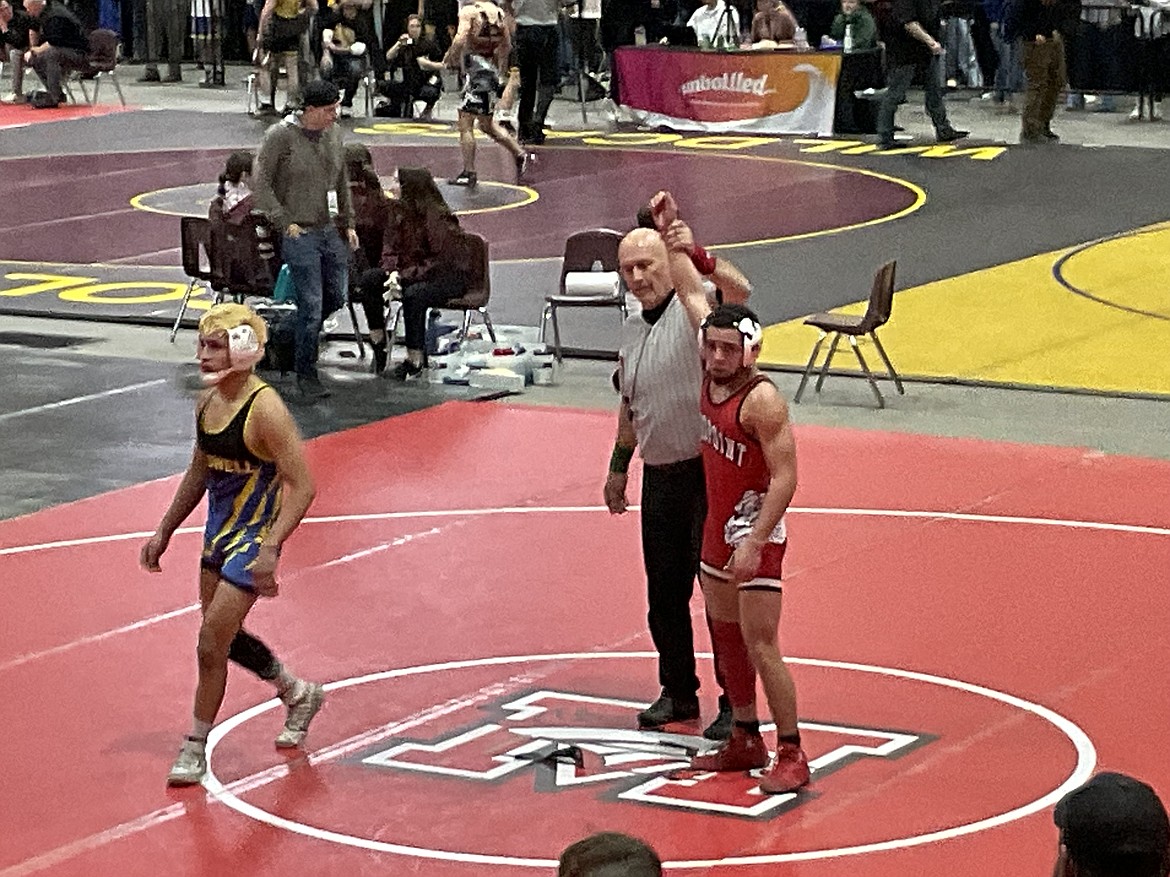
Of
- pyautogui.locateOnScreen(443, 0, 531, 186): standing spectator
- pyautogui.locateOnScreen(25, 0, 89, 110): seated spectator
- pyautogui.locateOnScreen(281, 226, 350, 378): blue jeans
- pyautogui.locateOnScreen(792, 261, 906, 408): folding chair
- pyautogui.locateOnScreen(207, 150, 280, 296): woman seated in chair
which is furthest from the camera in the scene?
pyautogui.locateOnScreen(25, 0, 89, 110): seated spectator

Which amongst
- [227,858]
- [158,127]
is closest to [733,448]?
[227,858]

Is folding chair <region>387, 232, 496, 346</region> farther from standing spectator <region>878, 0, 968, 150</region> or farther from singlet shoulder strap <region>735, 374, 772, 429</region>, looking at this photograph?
standing spectator <region>878, 0, 968, 150</region>

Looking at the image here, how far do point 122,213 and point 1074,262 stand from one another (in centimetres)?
1008

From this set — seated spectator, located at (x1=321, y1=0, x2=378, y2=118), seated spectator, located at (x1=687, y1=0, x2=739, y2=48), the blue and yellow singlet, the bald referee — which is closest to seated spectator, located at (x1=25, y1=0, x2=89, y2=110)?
seated spectator, located at (x1=321, y1=0, x2=378, y2=118)

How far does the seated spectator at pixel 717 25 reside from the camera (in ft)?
102

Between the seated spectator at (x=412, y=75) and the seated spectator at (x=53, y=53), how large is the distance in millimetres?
5398

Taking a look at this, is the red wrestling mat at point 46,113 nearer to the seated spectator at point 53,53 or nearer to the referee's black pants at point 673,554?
the seated spectator at point 53,53

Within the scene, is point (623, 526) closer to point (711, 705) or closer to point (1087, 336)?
point (711, 705)

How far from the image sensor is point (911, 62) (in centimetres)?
2816

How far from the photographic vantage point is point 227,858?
7695 millimetres

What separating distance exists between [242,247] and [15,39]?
22071 mm

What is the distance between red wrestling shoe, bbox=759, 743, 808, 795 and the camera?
8203 millimetres

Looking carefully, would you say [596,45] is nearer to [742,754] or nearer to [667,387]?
[667,387]

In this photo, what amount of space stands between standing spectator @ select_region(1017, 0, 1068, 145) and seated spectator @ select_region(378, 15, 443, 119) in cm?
831
